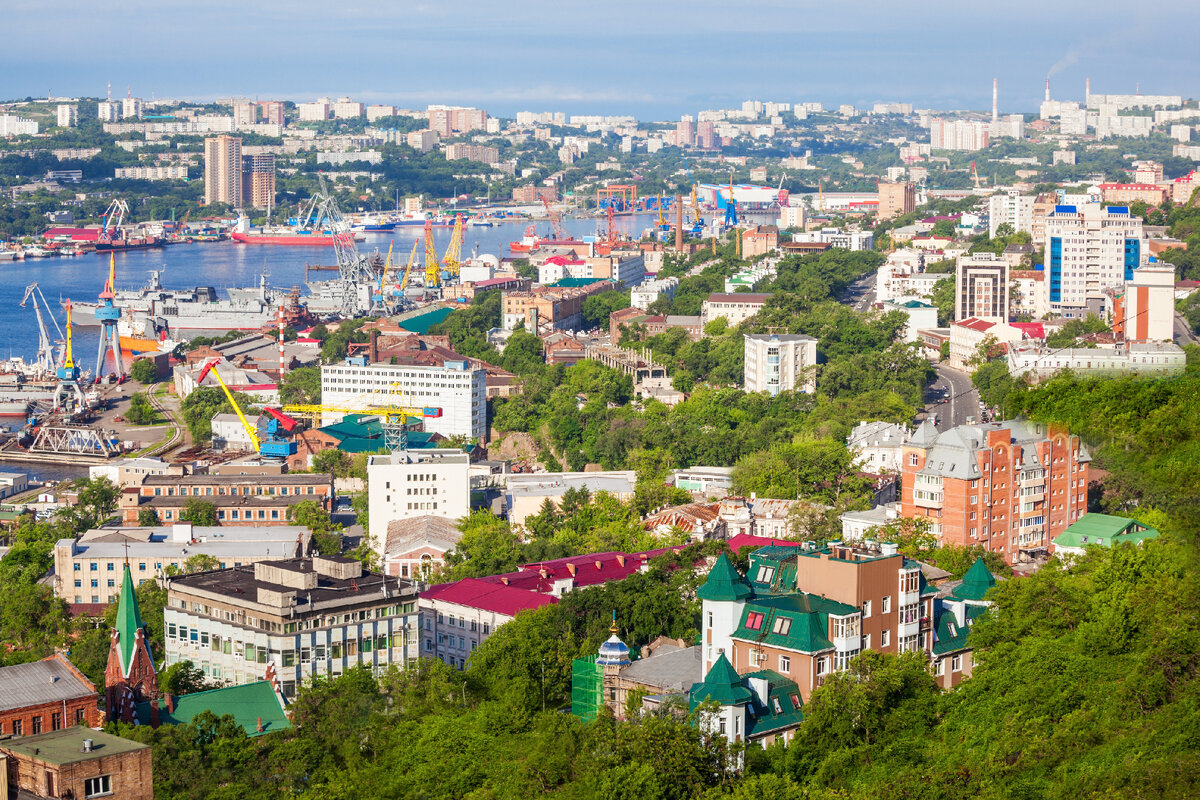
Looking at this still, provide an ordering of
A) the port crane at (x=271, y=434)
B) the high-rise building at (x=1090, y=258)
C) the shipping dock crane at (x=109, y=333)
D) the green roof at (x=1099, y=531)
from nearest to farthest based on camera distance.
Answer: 1. the green roof at (x=1099, y=531)
2. the port crane at (x=271, y=434)
3. the high-rise building at (x=1090, y=258)
4. the shipping dock crane at (x=109, y=333)

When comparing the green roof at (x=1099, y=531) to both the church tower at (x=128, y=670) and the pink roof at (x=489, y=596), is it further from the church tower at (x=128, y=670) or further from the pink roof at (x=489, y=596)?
the church tower at (x=128, y=670)

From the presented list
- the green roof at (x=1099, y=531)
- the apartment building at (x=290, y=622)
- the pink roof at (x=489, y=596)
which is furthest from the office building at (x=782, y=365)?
the apartment building at (x=290, y=622)

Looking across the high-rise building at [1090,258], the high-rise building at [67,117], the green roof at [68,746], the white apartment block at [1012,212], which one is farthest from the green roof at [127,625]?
the high-rise building at [67,117]

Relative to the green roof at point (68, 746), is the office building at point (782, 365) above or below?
above

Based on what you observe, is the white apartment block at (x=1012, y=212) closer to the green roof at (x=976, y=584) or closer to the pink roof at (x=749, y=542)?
the pink roof at (x=749, y=542)

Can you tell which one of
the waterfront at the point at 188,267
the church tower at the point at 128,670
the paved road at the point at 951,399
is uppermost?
the waterfront at the point at 188,267

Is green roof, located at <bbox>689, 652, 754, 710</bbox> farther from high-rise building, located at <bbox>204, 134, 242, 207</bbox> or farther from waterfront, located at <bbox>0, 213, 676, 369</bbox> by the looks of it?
high-rise building, located at <bbox>204, 134, 242, 207</bbox>

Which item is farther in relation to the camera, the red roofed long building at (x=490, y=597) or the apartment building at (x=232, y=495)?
the apartment building at (x=232, y=495)

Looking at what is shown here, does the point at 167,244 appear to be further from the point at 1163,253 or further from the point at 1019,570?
the point at 1019,570

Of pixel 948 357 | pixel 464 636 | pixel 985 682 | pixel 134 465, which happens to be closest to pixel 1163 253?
pixel 948 357

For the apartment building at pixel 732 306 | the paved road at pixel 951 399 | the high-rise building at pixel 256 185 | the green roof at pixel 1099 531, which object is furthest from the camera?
the high-rise building at pixel 256 185
